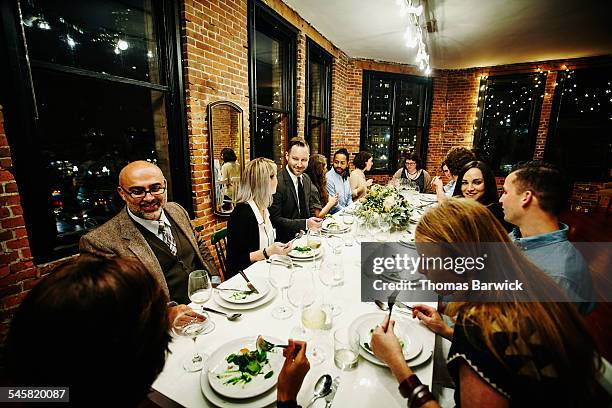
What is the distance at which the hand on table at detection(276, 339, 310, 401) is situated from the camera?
0.83 meters

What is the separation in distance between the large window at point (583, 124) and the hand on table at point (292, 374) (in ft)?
29.3

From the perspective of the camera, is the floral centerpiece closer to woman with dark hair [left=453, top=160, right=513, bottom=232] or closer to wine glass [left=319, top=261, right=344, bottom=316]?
woman with dark hair [left=453, top=160, right=513, bottom=232]

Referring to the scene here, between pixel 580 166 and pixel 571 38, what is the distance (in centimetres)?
339

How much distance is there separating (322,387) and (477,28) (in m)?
5.92

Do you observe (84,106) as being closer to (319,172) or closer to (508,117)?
(319,172)

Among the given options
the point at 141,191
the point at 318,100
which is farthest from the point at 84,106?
the point at 318,100

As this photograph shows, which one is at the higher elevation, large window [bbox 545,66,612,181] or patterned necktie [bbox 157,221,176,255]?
large window [bbox 545,66,612,181]

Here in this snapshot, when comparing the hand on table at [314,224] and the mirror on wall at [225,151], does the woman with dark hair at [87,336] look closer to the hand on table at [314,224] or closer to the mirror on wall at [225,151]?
the hand on table at [314,224]

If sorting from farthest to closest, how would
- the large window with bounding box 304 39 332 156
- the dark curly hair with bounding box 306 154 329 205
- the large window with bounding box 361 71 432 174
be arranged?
the large window with bounding box 361 71 432 174, the large window with bounding box 304 39 332 156, the dark curly hair with bounding box 306 154 329 205

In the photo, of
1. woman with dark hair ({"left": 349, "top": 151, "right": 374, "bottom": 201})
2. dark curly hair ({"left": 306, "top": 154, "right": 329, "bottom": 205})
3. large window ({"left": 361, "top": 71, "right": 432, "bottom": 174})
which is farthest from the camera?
large window ({"left": 361, "top": 71, "right": 432, "bottom": 174})

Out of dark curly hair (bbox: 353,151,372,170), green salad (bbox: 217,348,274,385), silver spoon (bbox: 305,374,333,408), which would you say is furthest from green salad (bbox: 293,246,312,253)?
dark curly hair (bbox: 353,151,372,170)

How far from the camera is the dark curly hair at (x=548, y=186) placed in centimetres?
149

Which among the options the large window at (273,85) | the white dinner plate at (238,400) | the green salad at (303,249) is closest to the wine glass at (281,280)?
the green salad at (303,249)

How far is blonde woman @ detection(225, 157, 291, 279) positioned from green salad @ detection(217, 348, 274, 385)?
1006 mm
